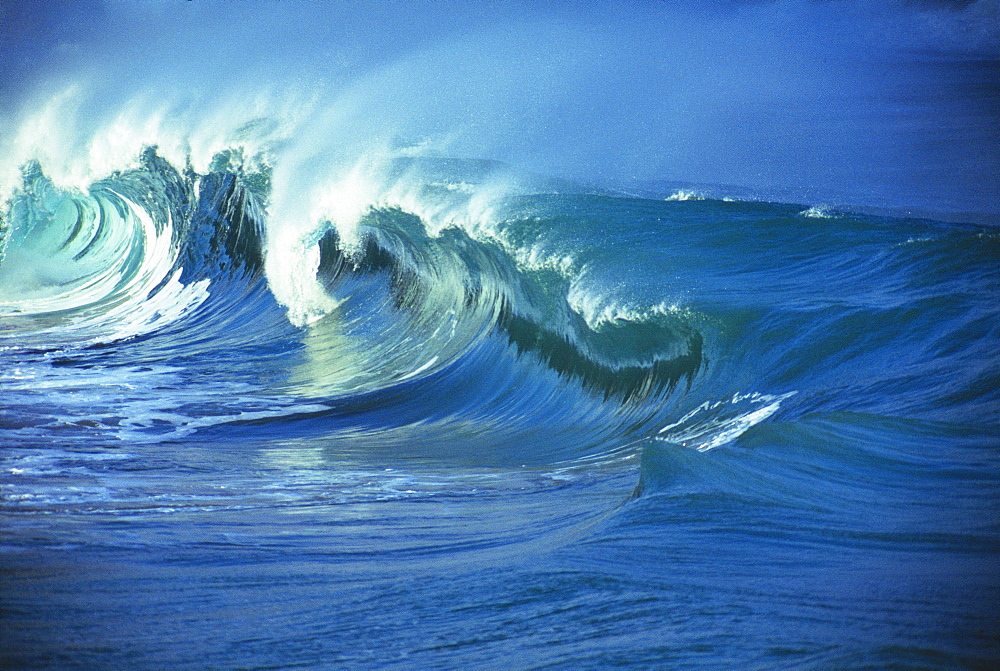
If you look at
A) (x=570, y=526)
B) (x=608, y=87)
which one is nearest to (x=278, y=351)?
(x=570, y=526)

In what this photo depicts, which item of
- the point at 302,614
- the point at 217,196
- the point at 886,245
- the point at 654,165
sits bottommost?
the point at 302,614

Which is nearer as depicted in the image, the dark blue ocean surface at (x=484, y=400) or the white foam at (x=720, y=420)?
the dark blue ocean surface at (x=484, y=400)

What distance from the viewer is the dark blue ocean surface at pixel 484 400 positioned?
7.46 feet

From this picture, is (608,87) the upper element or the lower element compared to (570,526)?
upper

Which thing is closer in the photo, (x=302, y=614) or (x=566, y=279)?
(x=302, y=614)

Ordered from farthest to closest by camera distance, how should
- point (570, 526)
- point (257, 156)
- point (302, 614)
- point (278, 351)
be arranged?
point (257, 156) → point (278, 351) → point (570, 526) → point (302, 614)

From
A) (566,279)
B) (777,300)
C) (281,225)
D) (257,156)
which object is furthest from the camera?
(257,156)

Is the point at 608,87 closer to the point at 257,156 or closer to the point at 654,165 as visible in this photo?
the point at 654,165

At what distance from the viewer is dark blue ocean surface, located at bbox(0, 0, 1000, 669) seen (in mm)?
2273

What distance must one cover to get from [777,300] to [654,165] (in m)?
13.5

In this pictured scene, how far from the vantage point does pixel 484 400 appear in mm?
6477

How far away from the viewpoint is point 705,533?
275 centimetres

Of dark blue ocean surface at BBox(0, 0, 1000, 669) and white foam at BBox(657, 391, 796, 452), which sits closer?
dark blue ocean surface at BBox(0, 0, 1000, 669)

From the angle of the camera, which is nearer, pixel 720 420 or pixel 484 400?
pixel 720 420
